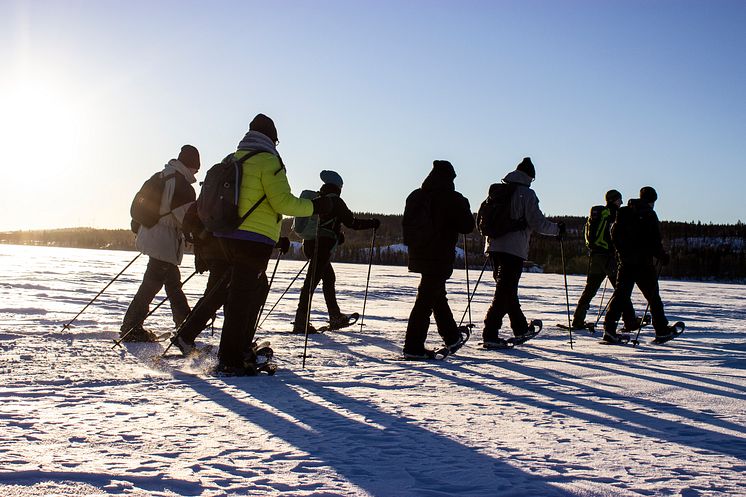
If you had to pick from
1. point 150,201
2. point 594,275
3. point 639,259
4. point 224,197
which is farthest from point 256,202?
point 594,275

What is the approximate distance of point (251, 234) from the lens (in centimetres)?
453

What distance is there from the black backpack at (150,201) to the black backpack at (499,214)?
308 cm

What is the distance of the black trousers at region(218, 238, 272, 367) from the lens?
4.56 meters

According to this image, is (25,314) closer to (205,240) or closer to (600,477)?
(205,240)

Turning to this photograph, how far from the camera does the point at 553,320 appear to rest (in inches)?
407

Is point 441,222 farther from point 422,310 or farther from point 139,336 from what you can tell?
point 139,336

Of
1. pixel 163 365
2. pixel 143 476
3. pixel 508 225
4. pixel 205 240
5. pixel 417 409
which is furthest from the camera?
pixel 508 225

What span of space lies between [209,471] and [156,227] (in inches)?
166

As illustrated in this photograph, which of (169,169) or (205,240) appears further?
(169,169)

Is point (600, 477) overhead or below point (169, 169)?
below

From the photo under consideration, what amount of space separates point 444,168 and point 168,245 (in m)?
2.65

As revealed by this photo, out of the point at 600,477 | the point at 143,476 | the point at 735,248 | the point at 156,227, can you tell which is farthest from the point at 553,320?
the point at 735,248

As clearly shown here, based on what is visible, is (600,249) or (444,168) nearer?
(444,168)

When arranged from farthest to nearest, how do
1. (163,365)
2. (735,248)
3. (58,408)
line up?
(735,248), (163,365), (58,408)
